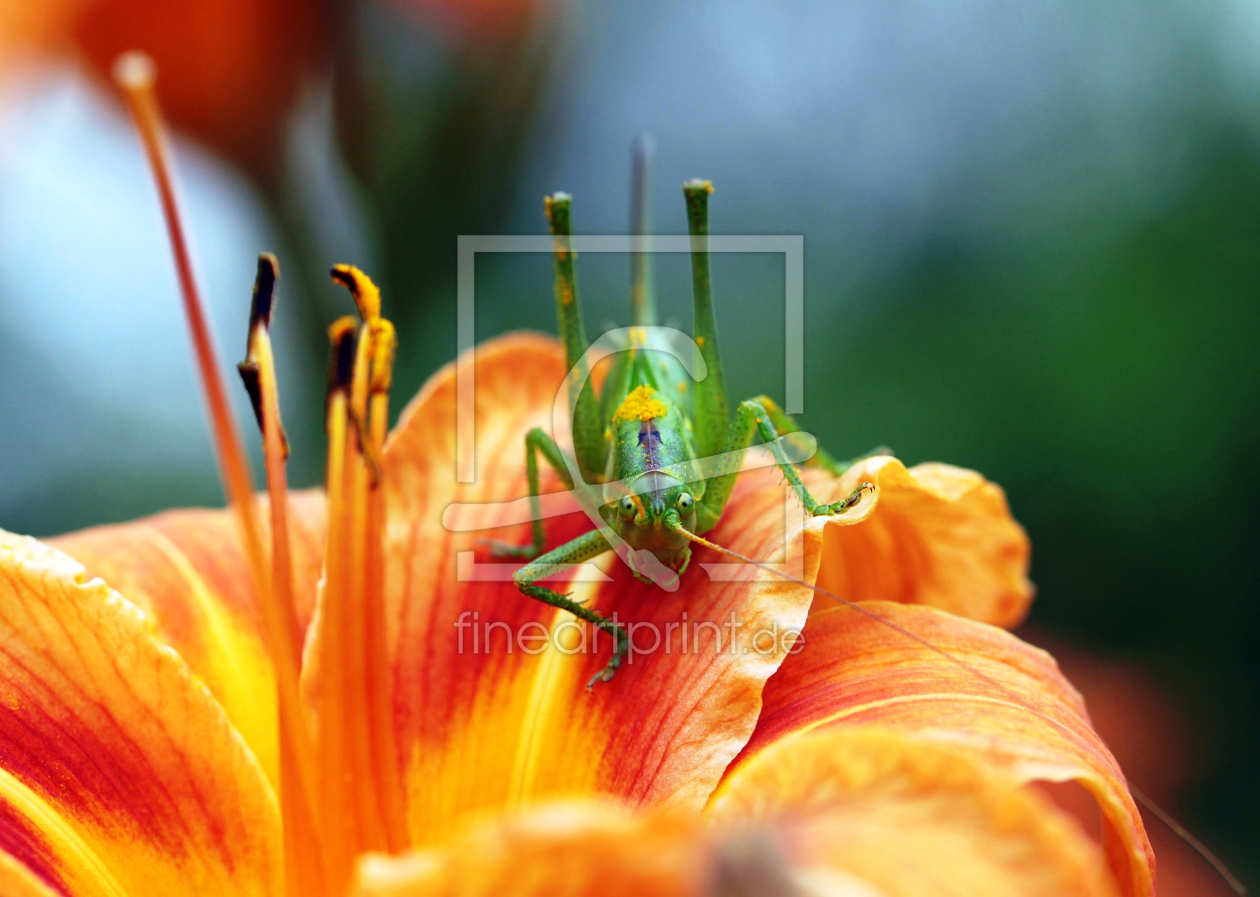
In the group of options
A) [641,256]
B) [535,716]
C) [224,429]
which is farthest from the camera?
[641,256]

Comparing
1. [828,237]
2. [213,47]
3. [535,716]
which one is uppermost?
[213,47]

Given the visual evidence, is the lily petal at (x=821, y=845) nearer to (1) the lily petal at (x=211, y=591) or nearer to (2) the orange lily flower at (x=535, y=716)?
(2) the orange lily flower at (x=535, y=716)

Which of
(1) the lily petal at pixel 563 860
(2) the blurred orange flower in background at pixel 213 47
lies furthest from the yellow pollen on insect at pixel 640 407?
(1) the lily petal at pixel 563 860

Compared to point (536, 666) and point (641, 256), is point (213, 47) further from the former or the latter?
point (536, 666)

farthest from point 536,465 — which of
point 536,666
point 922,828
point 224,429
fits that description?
point 922,828

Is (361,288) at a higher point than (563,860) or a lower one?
higher

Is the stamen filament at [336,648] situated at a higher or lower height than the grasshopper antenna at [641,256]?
lower

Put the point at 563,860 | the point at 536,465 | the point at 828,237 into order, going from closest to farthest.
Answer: the point at 563,860 → the point at 536,465 → the point at 828,237
